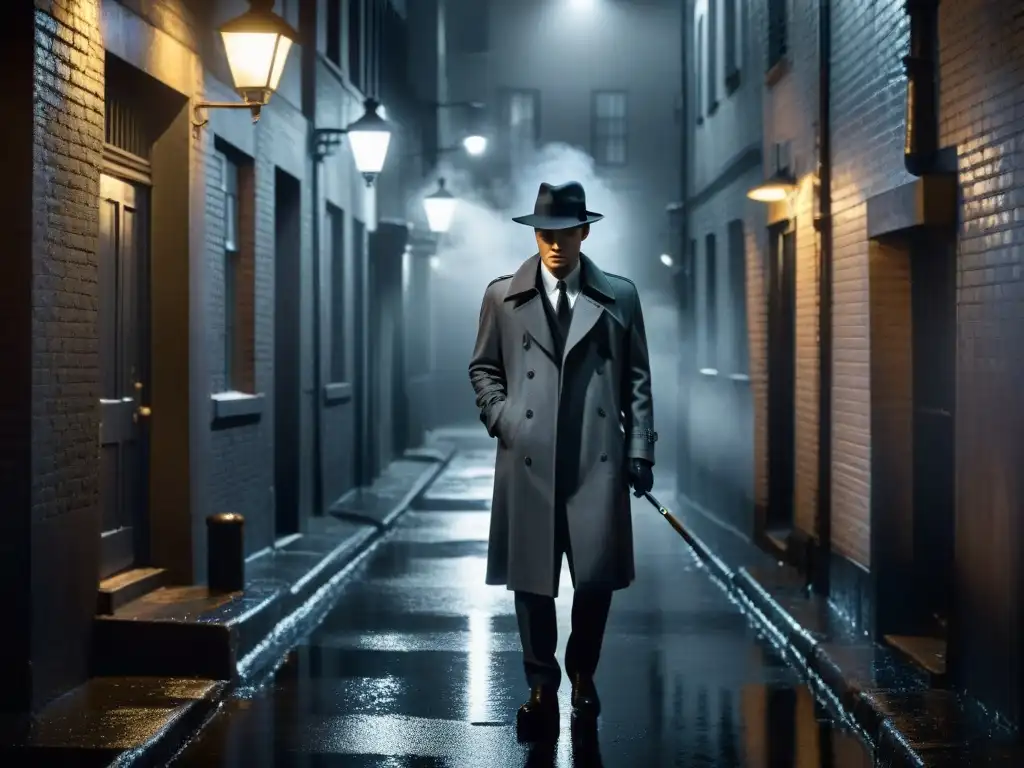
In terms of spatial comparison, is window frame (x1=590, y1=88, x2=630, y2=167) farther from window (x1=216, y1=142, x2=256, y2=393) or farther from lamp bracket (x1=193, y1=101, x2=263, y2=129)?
lamp bracket (x1=193, y1=101, x2=263, y2=129)

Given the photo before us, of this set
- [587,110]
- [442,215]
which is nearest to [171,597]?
[442,215]

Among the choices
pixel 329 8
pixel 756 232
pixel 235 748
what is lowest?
pixel 235 748

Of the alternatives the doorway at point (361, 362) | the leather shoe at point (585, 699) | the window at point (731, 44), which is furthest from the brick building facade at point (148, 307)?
the window at point (731, 44)

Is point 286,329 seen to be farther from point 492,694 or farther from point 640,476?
point 640,476

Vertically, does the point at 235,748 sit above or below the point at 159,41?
below

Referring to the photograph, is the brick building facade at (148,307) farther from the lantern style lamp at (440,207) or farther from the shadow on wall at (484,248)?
the shadow on wall at (484,248)

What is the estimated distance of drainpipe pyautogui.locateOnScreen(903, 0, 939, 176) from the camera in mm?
8164

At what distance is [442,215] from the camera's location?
74.3 feet

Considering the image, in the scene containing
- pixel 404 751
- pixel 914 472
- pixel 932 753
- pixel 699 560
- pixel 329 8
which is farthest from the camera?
pixel 329 8

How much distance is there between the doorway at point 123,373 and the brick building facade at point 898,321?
13.8 feet

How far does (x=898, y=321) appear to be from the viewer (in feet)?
30.5

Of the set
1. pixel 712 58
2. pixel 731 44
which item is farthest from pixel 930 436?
pixel 712 58

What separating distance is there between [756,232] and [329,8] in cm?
579

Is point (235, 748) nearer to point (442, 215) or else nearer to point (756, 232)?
point (756, 232)
